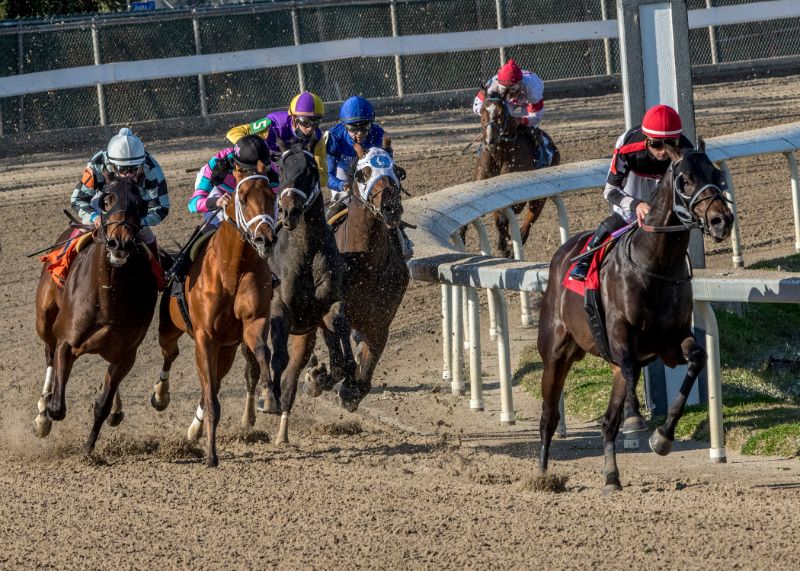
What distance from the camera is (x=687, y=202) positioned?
20.8ft

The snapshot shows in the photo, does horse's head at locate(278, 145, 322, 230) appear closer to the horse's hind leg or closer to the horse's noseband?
the horse's noseband

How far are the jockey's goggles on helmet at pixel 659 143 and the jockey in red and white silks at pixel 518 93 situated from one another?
605cm

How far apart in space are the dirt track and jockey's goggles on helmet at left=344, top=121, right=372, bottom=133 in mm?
1787

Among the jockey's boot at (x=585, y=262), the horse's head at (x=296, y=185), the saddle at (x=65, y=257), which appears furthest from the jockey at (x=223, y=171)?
the jockey's boot at (x=585, y=262)

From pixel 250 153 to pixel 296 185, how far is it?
398mm

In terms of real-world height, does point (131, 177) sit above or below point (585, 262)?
above

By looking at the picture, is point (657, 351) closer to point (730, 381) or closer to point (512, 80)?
point (730, 381)

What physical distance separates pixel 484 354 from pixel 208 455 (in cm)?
314

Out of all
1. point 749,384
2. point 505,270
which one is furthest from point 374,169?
point 749,384

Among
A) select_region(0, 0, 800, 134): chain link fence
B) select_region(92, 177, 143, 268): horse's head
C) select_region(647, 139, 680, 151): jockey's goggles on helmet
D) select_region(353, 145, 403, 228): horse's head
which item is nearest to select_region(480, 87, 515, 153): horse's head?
select_region(353, 145, 403, 228): horse's head

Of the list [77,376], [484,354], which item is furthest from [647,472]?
[77,376]

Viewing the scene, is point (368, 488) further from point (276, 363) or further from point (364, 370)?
point (364, 370)

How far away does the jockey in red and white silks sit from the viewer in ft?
43.0

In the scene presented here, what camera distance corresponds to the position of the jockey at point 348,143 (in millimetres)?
9312
